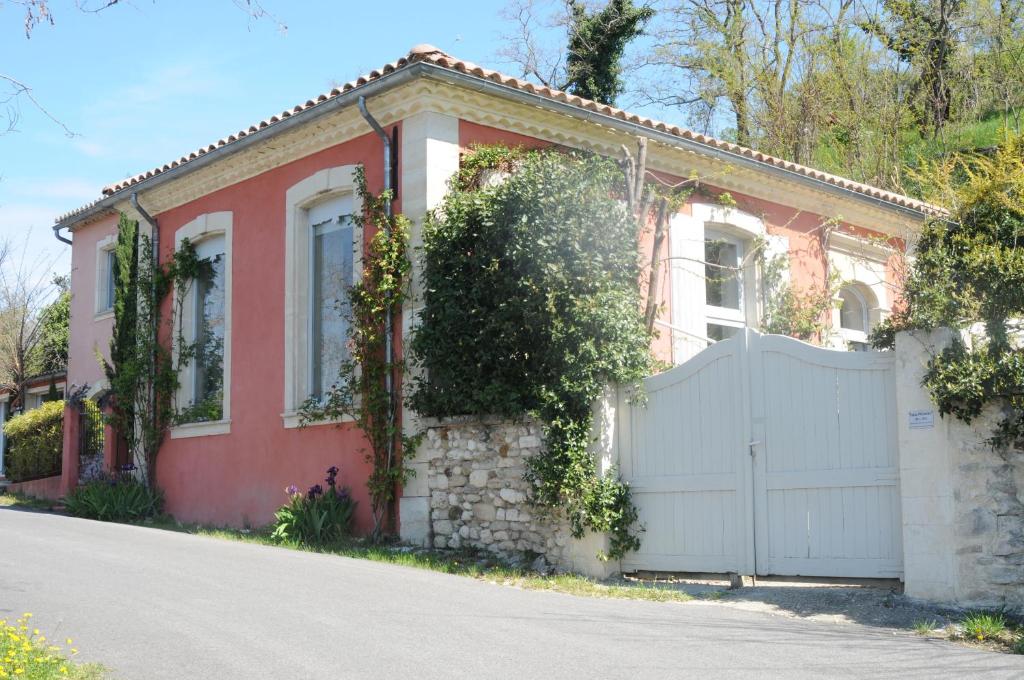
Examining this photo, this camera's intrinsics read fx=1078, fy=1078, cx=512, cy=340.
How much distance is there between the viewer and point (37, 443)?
20.7m

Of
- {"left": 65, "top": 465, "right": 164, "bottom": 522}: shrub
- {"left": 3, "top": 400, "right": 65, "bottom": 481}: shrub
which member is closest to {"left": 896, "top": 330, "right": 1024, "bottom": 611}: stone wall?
{"left": 65, "top": 465, "right": 164, "bottom": 522}: shrub

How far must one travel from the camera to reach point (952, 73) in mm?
24531

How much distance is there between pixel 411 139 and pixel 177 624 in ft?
21.0

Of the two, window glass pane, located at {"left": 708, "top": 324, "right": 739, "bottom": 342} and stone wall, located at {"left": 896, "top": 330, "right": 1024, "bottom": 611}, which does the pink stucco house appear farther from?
stone wall, located at {"left": 896, "top": 330, "right": 1024, "bottom": 611}

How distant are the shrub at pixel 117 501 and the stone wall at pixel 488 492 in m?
6.02

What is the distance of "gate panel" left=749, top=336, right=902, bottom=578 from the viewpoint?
26.8 feet

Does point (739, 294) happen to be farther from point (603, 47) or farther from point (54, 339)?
point (54, 339)

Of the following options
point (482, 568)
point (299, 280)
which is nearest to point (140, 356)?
point (299, 280)

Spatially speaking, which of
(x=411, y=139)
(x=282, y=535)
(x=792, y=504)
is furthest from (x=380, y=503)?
(x=792, y=504)

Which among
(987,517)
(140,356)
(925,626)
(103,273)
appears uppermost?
(103,273)

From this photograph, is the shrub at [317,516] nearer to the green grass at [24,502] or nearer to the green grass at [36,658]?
the green grass at [36,658]

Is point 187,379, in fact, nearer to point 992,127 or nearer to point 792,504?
point 792,504

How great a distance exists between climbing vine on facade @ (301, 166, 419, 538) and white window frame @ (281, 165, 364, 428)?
1032 millimetres

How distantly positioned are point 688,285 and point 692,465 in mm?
5283
